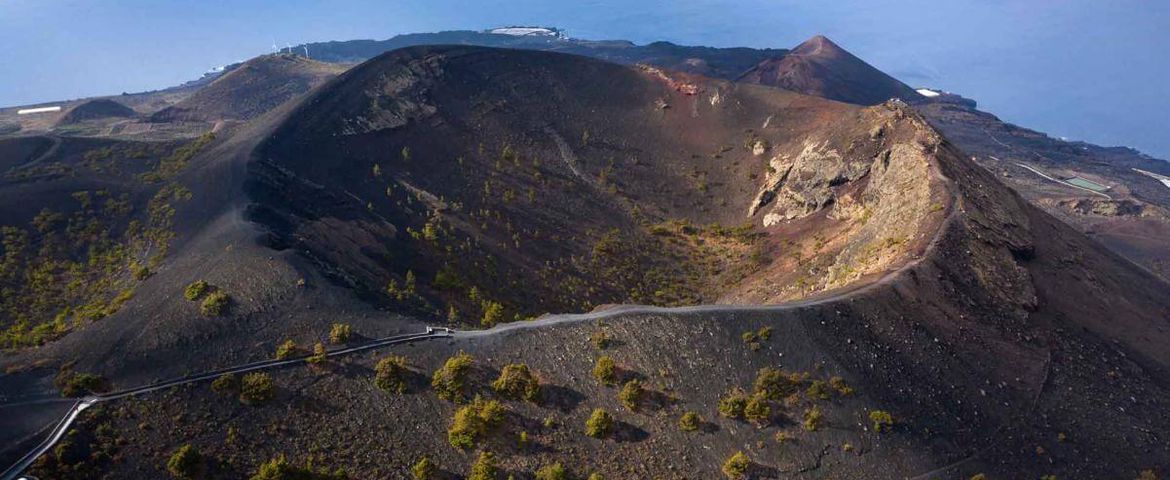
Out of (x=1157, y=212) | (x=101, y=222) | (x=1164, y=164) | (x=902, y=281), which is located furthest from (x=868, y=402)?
(x=1164, y=164)

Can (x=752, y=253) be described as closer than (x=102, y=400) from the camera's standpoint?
No

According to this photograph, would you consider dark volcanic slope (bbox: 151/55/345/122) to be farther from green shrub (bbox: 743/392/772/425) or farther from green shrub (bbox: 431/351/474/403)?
green shrub (bbox: 743/392/772/425)

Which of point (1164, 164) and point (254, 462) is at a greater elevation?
point (1164, 164)

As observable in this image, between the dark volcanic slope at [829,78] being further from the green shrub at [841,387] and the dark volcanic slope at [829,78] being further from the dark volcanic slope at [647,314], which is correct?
the green shrub at [841,387]

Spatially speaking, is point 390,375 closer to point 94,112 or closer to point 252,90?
point 252,90

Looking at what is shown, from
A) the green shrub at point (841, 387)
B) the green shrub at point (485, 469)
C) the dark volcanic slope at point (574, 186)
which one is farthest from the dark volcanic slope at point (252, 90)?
the green shrub at point (841, 387)

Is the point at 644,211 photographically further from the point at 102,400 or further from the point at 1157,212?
the point at 1157,212

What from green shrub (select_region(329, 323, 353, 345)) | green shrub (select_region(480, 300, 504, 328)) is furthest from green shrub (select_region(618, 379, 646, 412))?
green shrub (select_region(329, 323, 353, 345))
